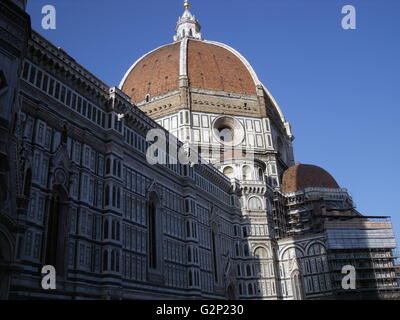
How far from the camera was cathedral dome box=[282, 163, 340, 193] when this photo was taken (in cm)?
6366

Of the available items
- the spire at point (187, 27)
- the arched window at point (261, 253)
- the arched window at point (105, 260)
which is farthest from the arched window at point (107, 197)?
the spire at point (187, 27)

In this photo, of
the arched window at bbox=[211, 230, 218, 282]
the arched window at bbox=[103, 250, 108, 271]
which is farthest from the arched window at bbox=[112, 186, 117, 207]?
the arched window at bbox=[211, 230, 218, 282]

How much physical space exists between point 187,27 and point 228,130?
36.5m

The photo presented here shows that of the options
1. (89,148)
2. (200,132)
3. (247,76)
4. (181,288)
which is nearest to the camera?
(89,148)

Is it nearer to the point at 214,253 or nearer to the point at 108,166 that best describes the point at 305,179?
the point at 214,253

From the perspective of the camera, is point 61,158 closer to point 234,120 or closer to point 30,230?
point 30,230

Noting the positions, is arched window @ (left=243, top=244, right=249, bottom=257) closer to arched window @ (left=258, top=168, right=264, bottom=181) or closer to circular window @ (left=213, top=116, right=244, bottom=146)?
arched window @ (left=258, top=168, right=264, bottom=181)

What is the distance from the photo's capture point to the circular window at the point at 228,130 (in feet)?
214

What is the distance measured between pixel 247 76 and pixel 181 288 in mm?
45750

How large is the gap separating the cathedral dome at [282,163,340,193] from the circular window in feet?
31.3

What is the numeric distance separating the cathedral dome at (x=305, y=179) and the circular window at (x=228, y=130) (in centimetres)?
953

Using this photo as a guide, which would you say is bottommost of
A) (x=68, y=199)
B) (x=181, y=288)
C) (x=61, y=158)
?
(x=181, y=288)
